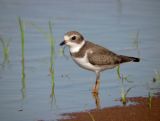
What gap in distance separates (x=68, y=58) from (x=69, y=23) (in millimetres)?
2630

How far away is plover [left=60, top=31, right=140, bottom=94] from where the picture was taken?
12.6 m

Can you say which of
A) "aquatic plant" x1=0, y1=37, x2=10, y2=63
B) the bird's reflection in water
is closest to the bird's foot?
the bird's reflection in water

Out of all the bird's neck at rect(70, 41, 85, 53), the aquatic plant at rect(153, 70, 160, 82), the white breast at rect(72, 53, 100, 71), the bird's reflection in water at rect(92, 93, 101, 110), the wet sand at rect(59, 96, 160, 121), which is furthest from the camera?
the bird's neck at rect(70, 41, 85, 53)

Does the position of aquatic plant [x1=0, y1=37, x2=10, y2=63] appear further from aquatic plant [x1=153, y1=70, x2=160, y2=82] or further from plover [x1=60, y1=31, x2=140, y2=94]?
aquatic plant [x1=153, y1=70, x2=160, y2=82]

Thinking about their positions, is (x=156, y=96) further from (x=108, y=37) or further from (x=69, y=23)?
(x=69, y=23)

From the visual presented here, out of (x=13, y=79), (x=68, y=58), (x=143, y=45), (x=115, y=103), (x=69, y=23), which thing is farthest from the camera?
(x=69, y=23)

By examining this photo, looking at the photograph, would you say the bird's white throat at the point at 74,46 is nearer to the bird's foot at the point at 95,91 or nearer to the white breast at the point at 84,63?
the white breast at the point at 84,63

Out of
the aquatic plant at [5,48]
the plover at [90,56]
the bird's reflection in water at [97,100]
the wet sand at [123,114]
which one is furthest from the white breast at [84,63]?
the aquatic plant at [5,48]

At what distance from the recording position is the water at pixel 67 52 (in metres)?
11.3

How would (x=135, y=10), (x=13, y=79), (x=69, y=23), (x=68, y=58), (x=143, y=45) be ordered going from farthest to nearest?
(x=135, y=10), (x=69, y=23), (x=143, y=45), (x=68, y=58), (x=13, y=79)

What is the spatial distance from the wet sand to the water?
414 mm

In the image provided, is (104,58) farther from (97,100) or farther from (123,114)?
(123,114)

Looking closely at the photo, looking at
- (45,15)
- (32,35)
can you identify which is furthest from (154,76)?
(45,15)

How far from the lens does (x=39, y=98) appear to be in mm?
11461
